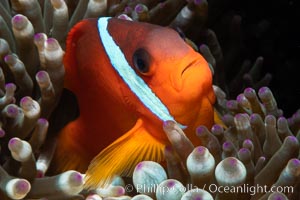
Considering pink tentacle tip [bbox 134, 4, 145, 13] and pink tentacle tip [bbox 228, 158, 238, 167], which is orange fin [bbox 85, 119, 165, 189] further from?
pink tentacle tip [bbox 134, 4, 145, 13]

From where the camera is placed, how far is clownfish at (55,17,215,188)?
1193 mm

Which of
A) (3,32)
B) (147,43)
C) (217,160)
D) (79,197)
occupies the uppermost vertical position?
(147,43)

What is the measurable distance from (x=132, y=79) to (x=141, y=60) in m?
0.07

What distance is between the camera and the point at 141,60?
124cm

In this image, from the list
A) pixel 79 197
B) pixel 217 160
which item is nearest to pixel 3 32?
pixel 79 197

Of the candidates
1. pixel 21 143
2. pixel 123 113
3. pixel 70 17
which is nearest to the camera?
pixel 21 143

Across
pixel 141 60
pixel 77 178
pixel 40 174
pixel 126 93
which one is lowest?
pixel 40 174

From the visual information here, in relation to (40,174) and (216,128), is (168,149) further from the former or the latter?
(40,174)

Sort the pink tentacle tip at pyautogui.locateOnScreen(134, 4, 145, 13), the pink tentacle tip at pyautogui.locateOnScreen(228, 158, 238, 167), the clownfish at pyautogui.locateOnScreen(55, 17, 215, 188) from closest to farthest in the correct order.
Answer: the pink tentacle tip at pyautogui.locateOnScreen(228, 158, 238, 167)
the clownfish at pyautogui.locateOnScreen(55, 17, 215, 188)
the pink tentacle tip at pyautogui.locateOnScreen(134, 4, 145, 13)

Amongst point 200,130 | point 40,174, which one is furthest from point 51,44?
point 200,130

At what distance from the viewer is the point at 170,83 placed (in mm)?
1196

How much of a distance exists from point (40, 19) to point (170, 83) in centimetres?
57

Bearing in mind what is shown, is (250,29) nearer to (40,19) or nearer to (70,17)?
(70,17)

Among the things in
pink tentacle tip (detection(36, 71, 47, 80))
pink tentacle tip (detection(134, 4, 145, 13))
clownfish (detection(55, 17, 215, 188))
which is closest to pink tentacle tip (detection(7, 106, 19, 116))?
pink tentacle tip (detection(36, 71, 47, 80))
